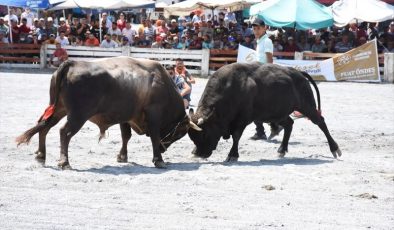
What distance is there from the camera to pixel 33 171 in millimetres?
9469

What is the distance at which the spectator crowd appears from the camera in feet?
85.2

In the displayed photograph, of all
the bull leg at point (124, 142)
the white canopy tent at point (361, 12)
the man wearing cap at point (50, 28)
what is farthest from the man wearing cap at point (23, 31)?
the bull leg at point (124, 142)

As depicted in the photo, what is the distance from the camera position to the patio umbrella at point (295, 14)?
999 inches

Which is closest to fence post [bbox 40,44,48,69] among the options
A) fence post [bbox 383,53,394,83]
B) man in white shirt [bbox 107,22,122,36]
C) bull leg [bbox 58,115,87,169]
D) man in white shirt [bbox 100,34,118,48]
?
man in white shirt [bbox 100,34,118,48]

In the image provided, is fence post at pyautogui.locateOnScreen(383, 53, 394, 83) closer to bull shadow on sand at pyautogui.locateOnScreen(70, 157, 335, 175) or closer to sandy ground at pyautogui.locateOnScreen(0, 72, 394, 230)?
sandy ground at pyautogui.locateOnScreen(0, 72, 394, 230)

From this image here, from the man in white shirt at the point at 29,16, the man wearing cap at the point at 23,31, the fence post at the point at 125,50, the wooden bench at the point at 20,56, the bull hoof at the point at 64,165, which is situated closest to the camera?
the bull hoof at the point at 64,165

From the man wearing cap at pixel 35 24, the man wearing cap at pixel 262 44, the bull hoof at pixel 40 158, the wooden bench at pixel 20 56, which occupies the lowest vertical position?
the wooden bench at pixel 20 56

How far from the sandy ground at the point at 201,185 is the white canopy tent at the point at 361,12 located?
477 inches

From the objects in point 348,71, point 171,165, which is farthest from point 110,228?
point 348,71

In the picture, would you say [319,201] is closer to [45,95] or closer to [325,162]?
[325,162]

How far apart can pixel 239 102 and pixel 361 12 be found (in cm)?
1609

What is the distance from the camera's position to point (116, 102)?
10.0 m

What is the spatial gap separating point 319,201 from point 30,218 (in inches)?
116

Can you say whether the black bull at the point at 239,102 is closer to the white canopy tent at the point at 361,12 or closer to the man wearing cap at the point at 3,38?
the white canopy tent at the point at 361,12
